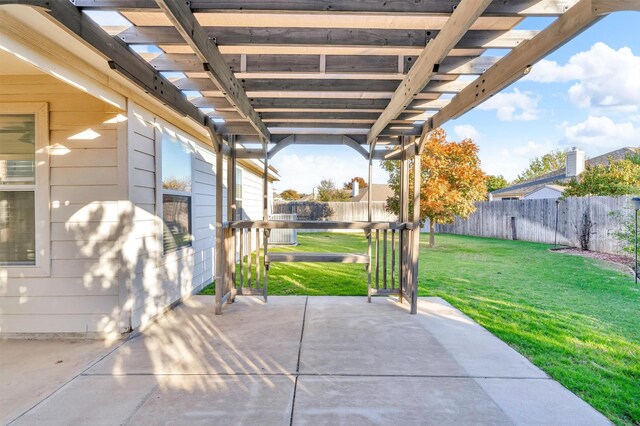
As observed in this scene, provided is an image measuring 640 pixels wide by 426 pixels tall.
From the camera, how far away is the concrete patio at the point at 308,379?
1903 mm

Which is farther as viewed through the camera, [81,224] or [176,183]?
[176,183]

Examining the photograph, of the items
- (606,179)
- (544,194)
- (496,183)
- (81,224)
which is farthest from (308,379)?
(496,183)

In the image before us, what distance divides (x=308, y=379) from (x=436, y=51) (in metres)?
2.34

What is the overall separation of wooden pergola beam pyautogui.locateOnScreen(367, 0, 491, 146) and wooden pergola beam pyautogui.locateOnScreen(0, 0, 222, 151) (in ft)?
6.46

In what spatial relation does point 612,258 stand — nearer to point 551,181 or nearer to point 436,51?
point 436,51

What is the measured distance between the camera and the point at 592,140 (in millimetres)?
41844

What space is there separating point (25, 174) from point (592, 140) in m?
55.1

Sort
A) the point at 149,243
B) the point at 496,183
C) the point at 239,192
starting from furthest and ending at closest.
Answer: the point at 496,183, the point at 239,192, the point at 149,243

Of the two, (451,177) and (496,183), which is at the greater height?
(496,183)

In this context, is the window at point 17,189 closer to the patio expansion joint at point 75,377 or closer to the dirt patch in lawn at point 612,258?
the patio expansion joint at point 75,377

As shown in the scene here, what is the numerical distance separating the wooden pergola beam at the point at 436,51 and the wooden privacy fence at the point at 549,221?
280 inches

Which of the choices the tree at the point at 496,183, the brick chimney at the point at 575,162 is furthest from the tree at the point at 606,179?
the tree at the point at 496,183

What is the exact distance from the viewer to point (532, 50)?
1.87 m

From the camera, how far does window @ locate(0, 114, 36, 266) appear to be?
296cm
